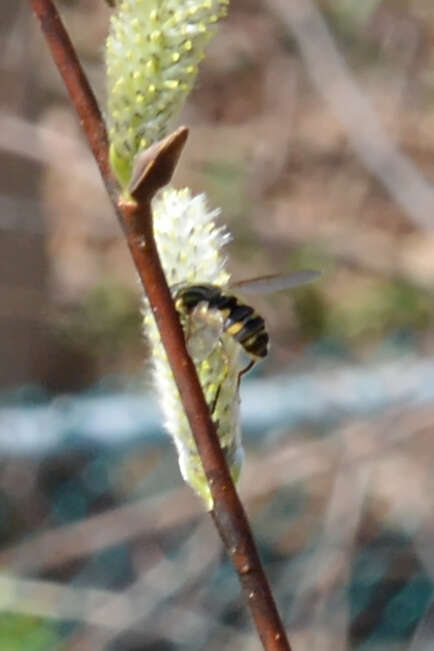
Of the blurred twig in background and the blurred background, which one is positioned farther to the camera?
the blurred twig in background

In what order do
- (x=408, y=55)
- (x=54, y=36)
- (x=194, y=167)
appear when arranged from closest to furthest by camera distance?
(x=54, y=36)
(x=194, y=167)
(x=408, y=55)

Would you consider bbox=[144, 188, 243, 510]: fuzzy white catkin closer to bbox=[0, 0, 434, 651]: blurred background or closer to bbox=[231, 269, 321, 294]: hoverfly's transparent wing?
bbox=[231, 269, 321, 294]: hoverfly's transparent wing

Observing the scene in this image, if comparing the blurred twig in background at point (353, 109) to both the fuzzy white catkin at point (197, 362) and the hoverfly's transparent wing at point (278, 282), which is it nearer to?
the hoverfly's transparent wing at point (278, 282)

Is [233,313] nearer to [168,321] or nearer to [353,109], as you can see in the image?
[168,321]

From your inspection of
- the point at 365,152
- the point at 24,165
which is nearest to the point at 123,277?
the point at 24,165

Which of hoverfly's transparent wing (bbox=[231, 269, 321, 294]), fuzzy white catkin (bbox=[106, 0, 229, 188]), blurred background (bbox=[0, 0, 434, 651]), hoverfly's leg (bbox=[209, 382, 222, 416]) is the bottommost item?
blurred background (bbox=[0, 0, 434, 651])

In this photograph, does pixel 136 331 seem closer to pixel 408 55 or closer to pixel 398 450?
pixel 398 450

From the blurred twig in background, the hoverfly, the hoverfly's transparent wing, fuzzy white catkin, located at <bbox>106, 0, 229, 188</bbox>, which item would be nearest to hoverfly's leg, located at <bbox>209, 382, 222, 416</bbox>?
the hoverfly

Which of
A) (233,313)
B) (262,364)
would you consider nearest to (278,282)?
(233,313)
